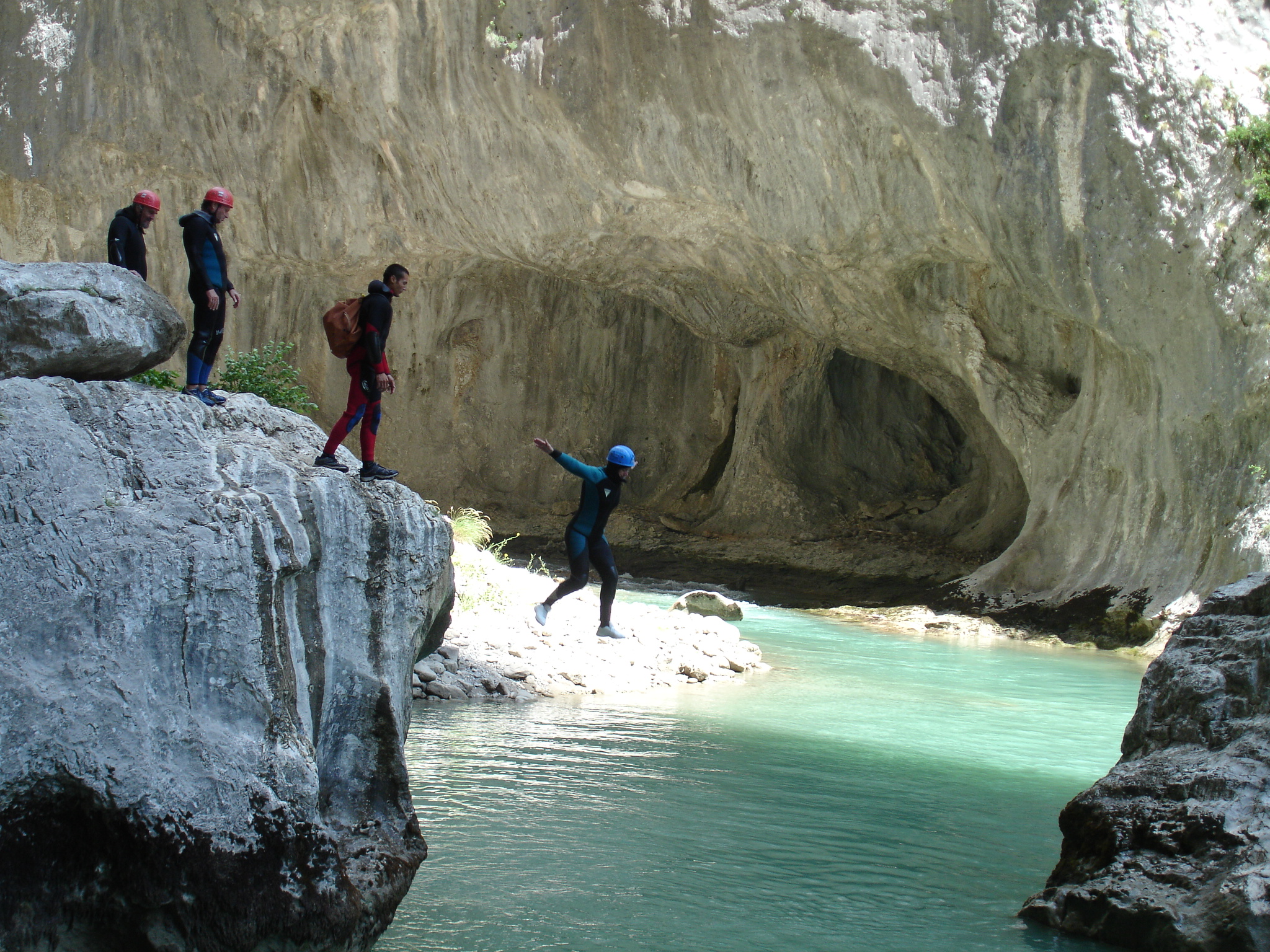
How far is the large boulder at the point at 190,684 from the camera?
10.6 ft

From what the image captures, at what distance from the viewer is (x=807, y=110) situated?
13.0 meters

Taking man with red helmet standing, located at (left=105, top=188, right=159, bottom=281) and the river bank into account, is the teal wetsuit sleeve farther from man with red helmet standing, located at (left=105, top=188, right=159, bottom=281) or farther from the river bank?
man with red helmet standing, located at (left=105, top=188, right=159, bottom=281)

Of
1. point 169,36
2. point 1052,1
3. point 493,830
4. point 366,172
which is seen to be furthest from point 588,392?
point 493,830

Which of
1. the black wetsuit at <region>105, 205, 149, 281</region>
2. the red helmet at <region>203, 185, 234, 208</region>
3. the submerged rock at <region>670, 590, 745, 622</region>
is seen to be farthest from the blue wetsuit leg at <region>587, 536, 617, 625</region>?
the submerged rock at <region>670, 590, 745, 622</region>

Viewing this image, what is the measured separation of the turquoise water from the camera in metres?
4.01

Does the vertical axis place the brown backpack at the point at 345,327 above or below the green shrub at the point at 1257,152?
below

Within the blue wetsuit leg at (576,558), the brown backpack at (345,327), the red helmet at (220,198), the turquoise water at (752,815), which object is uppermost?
the red helmet at (220,198)

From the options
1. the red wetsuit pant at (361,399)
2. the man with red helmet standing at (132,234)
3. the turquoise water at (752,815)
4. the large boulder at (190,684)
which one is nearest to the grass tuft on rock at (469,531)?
the turquoise water at (752,815)

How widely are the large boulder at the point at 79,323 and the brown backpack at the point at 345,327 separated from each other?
0.66m

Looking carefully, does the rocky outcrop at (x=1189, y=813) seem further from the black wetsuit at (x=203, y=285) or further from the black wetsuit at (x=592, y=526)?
the black wetsuit at (x=203, y=285)

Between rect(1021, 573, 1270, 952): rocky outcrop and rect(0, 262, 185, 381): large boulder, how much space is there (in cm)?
395

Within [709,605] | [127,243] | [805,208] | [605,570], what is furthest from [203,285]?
[805,208]

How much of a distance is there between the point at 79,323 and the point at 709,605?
Result: 364 inches

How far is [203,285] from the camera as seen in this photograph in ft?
17.4
